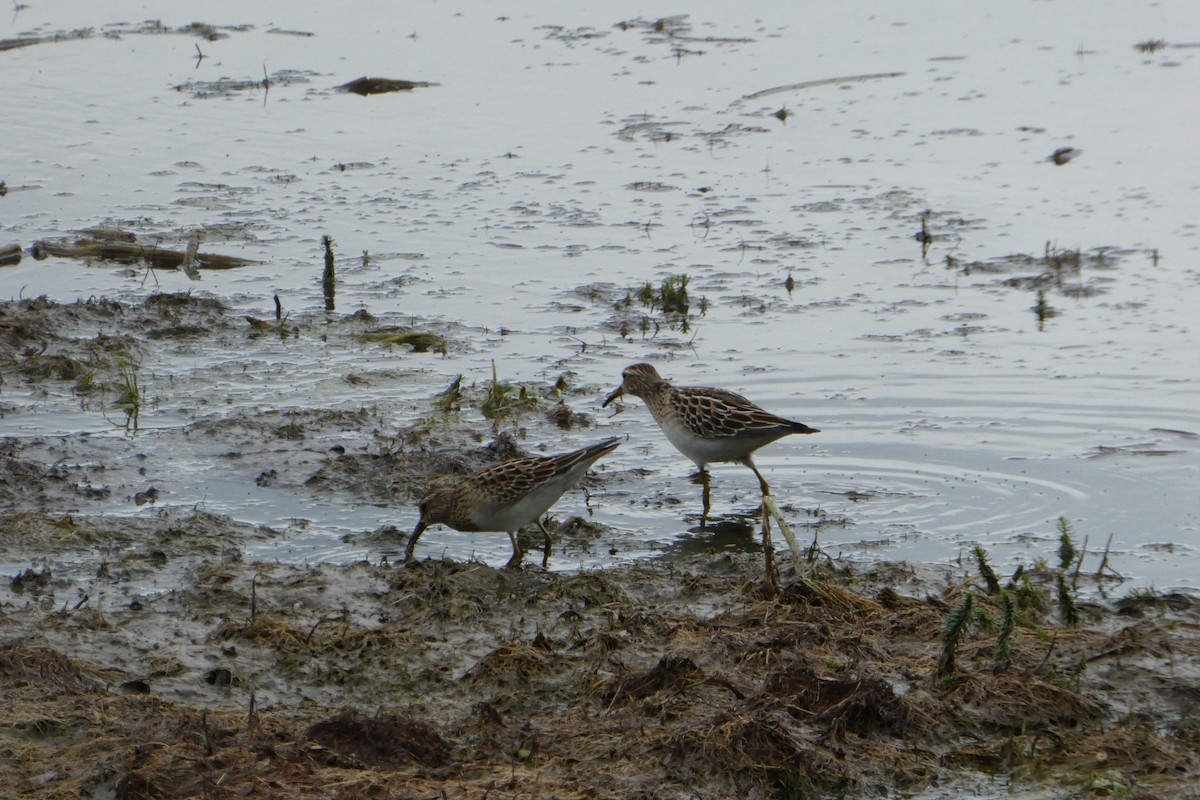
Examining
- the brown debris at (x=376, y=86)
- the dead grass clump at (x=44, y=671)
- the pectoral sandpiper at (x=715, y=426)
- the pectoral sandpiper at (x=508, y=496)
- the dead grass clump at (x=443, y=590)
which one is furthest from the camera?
the brown debris at (x=376, y=86)

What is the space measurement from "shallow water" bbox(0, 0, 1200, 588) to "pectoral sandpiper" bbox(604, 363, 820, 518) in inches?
11.3

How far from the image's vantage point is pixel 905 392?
35.5 ft

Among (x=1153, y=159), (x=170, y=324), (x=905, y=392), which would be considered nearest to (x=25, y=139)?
(x=170, y=324)

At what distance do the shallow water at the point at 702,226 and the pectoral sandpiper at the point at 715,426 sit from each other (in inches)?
11.3

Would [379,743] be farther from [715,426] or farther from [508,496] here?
[715,426]

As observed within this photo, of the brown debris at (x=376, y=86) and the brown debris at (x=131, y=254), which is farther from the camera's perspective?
the brown debris at (x=376, y=86)

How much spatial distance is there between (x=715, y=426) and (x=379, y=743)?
408 cm

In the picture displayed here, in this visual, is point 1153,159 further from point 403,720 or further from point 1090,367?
point 403,720

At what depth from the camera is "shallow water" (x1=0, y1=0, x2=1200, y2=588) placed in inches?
378

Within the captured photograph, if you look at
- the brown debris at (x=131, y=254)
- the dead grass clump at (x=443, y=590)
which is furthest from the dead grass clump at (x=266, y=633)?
the brown debris at (x=131, y=254)

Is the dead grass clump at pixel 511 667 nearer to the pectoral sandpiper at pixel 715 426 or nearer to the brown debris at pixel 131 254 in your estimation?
the pectoral sandpiper at pixel 715 426

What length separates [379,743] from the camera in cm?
559

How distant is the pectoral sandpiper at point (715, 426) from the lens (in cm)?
923

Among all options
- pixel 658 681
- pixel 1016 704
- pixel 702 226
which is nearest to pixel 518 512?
pixel 658 681
